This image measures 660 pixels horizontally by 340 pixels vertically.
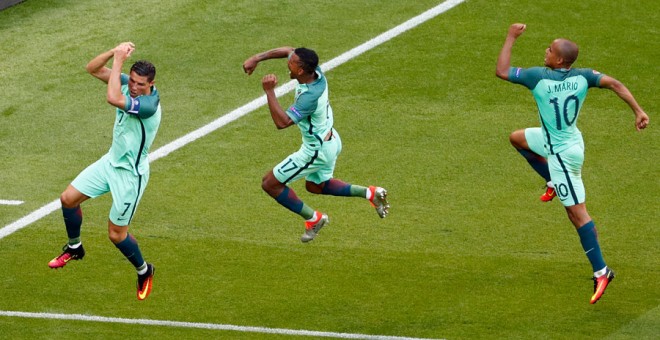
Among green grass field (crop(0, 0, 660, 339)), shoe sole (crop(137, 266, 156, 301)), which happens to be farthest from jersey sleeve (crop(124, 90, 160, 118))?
green grass field (crop(0, 0, 660, 339))

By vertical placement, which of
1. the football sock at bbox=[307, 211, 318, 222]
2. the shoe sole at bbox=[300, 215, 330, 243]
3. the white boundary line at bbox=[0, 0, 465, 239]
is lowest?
the white boundary line at bbox=[0, 0, 465, 239]

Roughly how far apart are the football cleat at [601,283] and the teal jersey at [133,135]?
5069 mm

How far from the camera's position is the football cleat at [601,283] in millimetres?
15047

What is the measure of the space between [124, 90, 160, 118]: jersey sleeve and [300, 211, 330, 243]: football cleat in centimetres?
279

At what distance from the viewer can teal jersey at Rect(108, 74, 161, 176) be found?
14523mm

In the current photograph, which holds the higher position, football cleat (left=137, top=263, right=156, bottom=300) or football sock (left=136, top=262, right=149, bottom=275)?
football sock (left=136, top=262, right=149, bottom=275)

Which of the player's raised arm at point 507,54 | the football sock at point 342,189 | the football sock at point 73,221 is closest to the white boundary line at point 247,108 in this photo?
the football sock at point 73,221

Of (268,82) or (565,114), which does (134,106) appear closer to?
(268,82)

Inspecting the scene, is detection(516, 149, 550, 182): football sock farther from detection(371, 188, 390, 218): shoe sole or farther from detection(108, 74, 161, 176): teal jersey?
detection(108, 74, 161, 176): teal jersey

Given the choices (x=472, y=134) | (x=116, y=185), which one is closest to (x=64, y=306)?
(x=116, y=185)

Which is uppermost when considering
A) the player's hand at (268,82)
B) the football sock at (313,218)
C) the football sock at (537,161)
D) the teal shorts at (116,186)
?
the player's hand at (268,82)

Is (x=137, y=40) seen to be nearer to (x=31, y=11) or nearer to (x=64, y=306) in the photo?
(x=31, y=11)

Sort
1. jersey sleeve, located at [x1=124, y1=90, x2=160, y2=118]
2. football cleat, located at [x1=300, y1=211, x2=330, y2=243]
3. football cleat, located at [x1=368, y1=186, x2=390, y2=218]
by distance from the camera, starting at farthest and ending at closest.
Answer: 1. football cleat, located at [x1=368, y1=186, x2=390, y2=218]
2. football cleat, located at [x1=300, y1=211, x2=330, y2=243]
3. jersey sleeve, located at [x1=124, y1=90, x2=160, y2=118]

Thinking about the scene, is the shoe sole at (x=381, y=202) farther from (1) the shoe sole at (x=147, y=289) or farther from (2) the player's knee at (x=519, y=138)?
(1) the shoe sole at (x=147, y=289)
